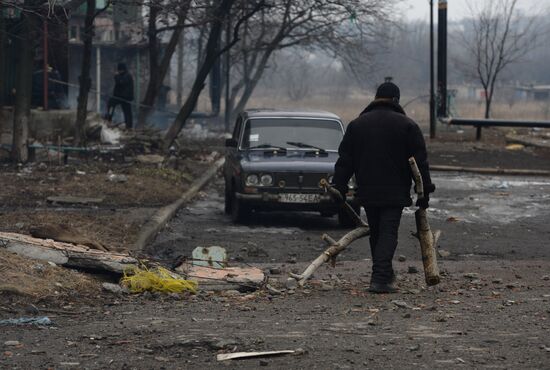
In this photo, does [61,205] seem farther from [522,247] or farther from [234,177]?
[522,247]

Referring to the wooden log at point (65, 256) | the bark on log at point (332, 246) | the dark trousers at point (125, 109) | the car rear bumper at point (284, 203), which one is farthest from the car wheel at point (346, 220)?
the dark trousers at point (125, 109)

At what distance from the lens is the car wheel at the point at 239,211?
15.0m

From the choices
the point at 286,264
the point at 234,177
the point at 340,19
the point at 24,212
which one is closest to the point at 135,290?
A: the point at 286,264

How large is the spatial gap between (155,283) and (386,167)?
221 cm

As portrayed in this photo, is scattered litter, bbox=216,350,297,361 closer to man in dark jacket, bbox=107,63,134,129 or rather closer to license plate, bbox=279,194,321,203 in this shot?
license plate, bbox=279,194,321,203

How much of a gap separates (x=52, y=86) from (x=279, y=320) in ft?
68.2

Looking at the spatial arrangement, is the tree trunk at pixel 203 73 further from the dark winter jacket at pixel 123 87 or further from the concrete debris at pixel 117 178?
the dark winter jacket at pixel 123 87

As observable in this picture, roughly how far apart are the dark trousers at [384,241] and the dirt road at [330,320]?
24 centimetres

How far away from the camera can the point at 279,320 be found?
7922mm

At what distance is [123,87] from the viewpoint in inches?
1176

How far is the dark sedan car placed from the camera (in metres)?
14.7

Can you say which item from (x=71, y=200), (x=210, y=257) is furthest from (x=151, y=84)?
(x=210, y=257)

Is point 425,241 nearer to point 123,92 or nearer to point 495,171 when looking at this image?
point 495,171

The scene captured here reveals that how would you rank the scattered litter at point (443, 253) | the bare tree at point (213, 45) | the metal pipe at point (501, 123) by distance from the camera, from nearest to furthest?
1. the scattered litter at point (443, 253)
2. the bare tree at point (213, 45)
3. the metal pipe at point (501, 123)
